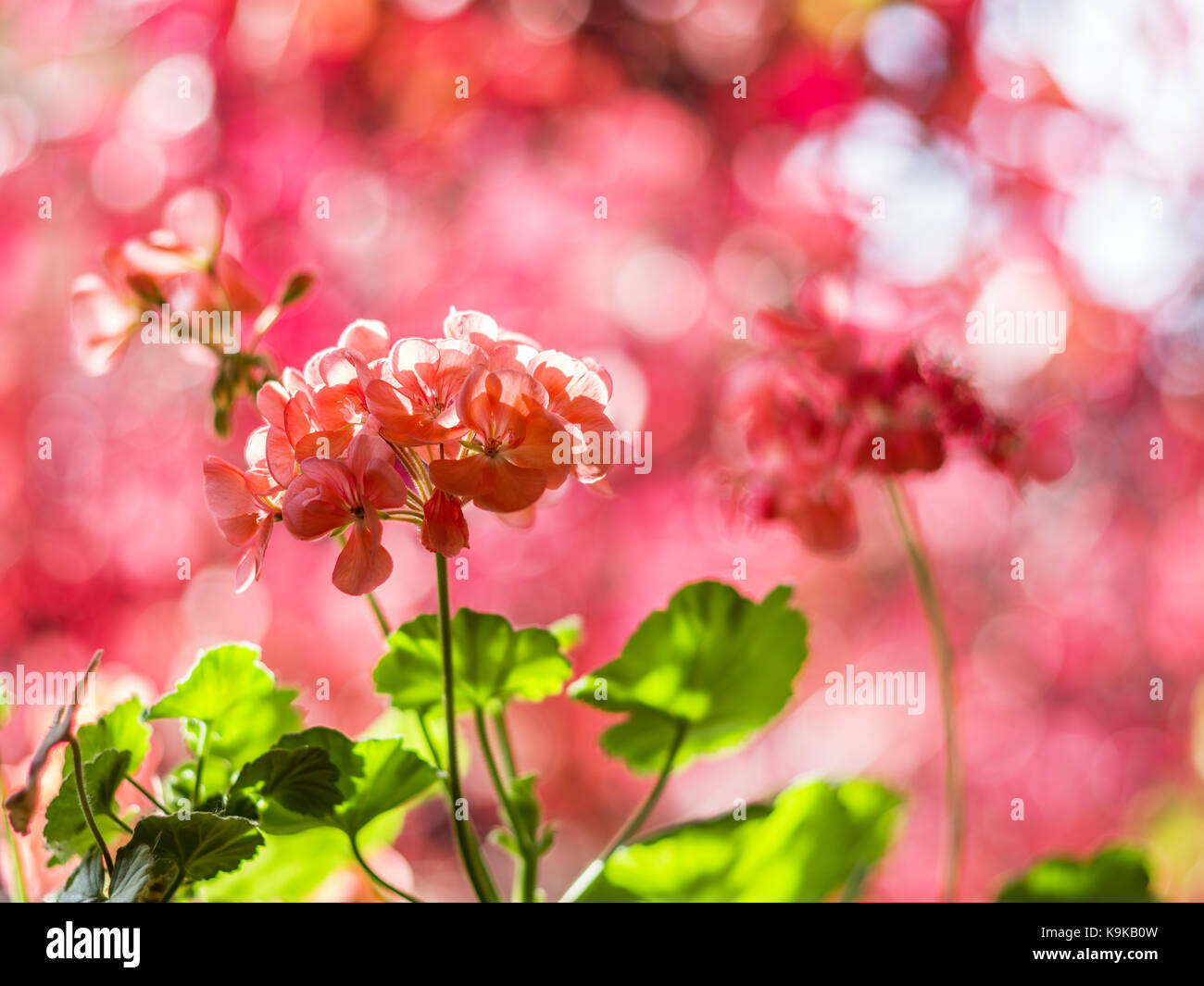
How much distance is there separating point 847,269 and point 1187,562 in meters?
0.74

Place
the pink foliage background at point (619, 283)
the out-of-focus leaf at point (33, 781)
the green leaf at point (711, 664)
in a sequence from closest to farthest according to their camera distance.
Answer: the out-of-focus leaf at point (33, 781)
the green leaf at point (711, 664)
the pink foliage background at point (619, 283)

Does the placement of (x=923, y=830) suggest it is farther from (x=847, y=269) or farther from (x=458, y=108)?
(x=458, y=108)

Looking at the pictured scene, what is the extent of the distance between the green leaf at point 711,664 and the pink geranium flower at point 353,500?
11 centimetres

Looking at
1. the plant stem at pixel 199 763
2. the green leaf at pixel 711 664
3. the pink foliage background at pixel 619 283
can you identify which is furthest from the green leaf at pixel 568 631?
the pink foliage background at pixel 619 283

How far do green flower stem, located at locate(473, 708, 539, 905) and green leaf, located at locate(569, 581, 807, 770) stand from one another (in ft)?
0.13

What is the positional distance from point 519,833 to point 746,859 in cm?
8

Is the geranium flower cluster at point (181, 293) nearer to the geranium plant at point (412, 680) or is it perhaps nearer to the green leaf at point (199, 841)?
the geranium plant at point (412, 680)

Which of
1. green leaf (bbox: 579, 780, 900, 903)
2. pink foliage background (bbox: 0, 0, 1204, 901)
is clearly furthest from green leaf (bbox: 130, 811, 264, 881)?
pink foliage background (bbox: 0, 0, 1204, 901)

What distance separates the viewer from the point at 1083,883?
0.38 meters

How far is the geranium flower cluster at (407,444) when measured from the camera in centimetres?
27

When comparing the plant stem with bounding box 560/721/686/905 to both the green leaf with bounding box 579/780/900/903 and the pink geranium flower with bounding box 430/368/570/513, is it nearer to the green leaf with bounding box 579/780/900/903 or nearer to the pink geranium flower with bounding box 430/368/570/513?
the green leaf with bounding box 579/780/900/903

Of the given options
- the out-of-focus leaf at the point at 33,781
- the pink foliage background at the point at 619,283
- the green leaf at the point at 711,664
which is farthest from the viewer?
the pink foliage background at the point at 619,283

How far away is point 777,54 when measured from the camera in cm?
146

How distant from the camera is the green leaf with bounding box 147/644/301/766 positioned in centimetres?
32
